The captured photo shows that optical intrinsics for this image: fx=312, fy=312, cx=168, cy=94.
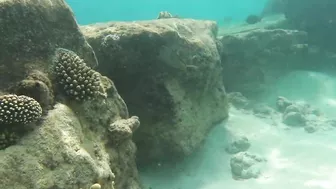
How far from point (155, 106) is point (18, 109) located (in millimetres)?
4173

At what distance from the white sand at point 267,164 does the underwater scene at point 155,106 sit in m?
0.03

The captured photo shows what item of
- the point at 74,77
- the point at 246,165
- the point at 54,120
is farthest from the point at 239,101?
the point at 54,120

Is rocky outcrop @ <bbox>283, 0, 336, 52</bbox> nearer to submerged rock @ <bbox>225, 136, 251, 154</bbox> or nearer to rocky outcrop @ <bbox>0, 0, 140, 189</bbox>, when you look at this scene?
submerged rock @ <bbox>225, 136, 251, 154</bbox>

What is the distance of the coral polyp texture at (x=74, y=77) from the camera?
17.4ft

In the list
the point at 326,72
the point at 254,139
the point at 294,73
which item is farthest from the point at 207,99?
the point at 326,72

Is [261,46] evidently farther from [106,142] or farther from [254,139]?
[106,142]

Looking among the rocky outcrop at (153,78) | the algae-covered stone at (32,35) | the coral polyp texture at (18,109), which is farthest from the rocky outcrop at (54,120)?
the rocky outcrop at (153,78)

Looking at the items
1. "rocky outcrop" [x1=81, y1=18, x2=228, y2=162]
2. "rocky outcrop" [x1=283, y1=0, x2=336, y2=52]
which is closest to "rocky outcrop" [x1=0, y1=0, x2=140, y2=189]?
"rocky outcrop" [x1=81, y1=18, x2=228, y2=162]

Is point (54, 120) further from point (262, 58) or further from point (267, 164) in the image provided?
point (262, 58)

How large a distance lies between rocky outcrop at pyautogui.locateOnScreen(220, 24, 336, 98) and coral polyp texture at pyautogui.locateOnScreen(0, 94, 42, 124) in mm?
11268

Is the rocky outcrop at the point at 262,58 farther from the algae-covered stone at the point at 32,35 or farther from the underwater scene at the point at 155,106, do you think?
the algae-covered stone at the point at 32,35

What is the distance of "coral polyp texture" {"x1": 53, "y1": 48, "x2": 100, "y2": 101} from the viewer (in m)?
5.30

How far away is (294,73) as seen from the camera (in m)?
15.7

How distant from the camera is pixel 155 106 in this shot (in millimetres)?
8094
